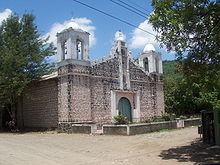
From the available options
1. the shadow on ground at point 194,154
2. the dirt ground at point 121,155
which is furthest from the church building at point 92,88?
the shadow on ground at point 194,154

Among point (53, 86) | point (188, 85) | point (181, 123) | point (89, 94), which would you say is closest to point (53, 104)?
point (53, 86)

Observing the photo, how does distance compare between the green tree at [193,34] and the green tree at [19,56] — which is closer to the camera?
the green tree at [193,34]

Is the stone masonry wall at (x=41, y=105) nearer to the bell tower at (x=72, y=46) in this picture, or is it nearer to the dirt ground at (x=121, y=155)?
the bell tower at (x=72, y=46)

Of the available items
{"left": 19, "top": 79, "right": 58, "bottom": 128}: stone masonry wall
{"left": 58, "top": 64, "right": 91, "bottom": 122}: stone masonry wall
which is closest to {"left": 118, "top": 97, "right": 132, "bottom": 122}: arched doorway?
{"left": 58, "top": 64, "right": 91, "bottom": 122}: stone masonry wall

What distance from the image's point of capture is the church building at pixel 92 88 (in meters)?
19.1

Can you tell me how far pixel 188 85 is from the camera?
9977 millimetres

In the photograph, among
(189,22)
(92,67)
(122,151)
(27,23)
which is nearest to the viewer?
(189,22)

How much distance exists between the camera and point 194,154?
9391 millimetres

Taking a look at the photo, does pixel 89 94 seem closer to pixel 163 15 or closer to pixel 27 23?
pixel 27 23

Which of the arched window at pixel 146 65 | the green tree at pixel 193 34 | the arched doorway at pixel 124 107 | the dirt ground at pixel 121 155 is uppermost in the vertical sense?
the arched window at pixel 146 65

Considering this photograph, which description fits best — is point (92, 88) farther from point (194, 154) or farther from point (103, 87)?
point (194, 154)

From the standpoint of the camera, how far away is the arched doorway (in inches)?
882

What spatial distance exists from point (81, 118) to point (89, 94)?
184cm

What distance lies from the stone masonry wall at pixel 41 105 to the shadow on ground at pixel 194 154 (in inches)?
452
